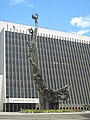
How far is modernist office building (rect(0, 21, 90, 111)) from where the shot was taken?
71875 mm

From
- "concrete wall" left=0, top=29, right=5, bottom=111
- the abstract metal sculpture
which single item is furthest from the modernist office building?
the abstract metal sculpture

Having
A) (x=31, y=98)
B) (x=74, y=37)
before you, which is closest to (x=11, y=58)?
(x=31, y=98)

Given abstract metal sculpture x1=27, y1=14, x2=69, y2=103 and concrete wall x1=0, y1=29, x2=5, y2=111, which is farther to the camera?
concrete wall x1=0, y1=29, x2=5, y2=111

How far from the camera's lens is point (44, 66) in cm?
8000

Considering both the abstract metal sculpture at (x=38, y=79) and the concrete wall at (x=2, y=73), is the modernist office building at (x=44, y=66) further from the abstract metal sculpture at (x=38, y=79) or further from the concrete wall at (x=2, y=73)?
the abstract metal sculpture at (x=38, y=79)

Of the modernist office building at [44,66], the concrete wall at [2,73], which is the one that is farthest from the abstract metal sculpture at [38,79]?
the concrete wall at [2,73]

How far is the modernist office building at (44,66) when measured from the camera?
7188 centimetres

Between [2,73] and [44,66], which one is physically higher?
[44,66]

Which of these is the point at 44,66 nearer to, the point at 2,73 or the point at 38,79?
the point at 2,73

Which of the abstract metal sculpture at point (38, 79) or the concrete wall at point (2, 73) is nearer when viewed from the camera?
the abstract metal sculpture at point (38, 79)

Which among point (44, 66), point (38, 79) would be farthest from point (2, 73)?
point (38, 79)

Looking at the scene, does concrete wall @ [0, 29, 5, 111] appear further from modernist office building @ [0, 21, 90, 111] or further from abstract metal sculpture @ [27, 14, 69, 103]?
abstract metal sculpture @ [27, 14, 69, 103]

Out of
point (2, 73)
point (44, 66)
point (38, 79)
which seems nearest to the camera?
point (38, 79)

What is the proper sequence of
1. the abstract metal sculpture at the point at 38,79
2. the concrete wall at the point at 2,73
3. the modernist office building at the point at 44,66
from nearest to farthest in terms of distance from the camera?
the abstract metal sculpture at the point at 38,79, the concrete wall at the point at 2,73, the modernist office building at the point at 44,66
